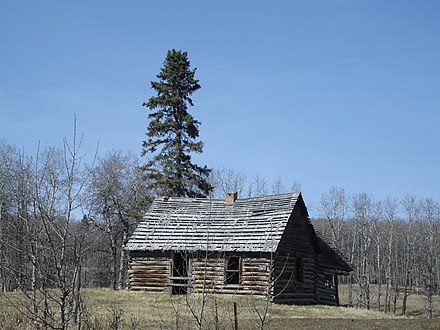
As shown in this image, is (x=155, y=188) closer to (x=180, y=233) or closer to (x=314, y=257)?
(x=180, y=233)

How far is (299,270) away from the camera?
3148 centimetres

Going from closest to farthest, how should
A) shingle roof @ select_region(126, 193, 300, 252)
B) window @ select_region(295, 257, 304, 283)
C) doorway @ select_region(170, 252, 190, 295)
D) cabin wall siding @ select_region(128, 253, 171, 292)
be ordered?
shingle roof @ select_region(126, 193, 300, 252), doorway @ select_region(170, 252, 190, 295), cabin wall siding @ select_region(128, 253, 171, 292), window @ select_region(295, 257, 304, 283)

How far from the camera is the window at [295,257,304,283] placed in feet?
103

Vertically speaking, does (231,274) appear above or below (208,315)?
above

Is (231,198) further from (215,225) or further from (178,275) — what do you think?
(178,275)

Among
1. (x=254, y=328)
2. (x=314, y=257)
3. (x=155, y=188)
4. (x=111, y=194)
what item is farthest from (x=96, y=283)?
(x=254, y=328)

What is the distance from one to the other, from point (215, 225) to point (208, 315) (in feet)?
39.6

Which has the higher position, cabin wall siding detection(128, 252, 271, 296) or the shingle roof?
the shingle roof

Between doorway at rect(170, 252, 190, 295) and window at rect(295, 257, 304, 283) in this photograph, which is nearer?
doorway at rect(170, 252, 190, 295)

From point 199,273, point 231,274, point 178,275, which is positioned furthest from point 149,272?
point 231,274

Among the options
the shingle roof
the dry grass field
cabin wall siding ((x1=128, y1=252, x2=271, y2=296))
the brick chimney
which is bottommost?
the dry grass field

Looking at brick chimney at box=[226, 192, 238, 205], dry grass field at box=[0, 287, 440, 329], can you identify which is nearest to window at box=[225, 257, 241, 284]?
dry grass field at box=[0, 287, 440, 329]

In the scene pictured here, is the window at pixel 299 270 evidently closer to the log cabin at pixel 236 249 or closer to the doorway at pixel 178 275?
the log cabin at pixel 236 249

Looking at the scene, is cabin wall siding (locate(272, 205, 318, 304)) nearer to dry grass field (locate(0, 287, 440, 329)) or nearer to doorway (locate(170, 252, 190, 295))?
dry grass field (locate(0, 287, 440, 329))
